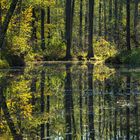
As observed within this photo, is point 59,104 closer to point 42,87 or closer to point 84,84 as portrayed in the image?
point 42,87

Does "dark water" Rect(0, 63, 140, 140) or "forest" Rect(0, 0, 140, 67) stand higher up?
"forest" Rect(0, 0, 140, 67)

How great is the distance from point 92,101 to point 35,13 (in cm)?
4029

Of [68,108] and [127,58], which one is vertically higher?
[127,58]

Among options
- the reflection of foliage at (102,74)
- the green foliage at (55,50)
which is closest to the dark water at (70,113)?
the reflection of foliage at (102,74)

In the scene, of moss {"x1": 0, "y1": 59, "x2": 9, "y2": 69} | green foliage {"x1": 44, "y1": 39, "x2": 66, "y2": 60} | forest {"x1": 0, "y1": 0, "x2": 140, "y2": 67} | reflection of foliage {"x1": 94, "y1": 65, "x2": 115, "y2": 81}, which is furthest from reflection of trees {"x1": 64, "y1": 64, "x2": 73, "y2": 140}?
green foliage {"x1": 44, "y1": 39, "x2": 66, "y2": 60}

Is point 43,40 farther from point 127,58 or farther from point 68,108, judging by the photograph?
point 68,108

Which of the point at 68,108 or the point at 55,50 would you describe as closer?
the point at 68,108

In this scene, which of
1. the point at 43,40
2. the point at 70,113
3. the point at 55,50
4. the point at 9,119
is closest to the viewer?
the point at 9,119

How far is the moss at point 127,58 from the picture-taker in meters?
33.6

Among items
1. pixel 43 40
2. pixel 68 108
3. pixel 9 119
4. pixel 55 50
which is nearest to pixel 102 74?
pixel 68 108

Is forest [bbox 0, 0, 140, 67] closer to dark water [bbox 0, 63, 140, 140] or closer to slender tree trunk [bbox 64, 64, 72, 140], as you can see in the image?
slender tree trunk [bbox 64, 64, 72, 140]

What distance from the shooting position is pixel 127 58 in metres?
34.8

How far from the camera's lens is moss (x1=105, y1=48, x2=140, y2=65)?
33625 mm

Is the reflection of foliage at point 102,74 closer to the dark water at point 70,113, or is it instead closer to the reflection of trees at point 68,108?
the reflection of trees at point 68,108
